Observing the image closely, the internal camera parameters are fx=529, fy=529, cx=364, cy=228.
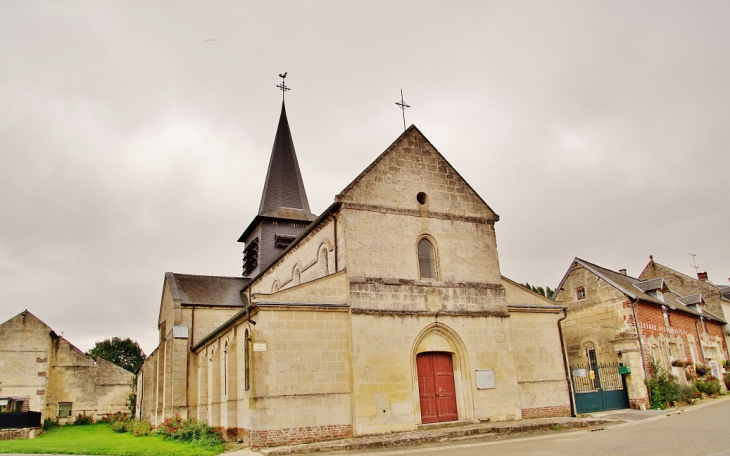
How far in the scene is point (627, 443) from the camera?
12.2 meters

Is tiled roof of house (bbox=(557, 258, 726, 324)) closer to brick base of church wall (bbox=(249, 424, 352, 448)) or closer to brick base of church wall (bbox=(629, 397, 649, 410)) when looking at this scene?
brick base of church wall (bbox=(629, 397, 649, 410))

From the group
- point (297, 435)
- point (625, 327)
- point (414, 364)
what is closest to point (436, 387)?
point (414, 364)

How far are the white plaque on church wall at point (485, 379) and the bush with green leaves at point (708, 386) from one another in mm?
14960

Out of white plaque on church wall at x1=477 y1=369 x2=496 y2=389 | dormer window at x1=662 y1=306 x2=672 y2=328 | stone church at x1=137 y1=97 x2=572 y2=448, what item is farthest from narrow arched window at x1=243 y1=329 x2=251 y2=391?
dormer window at x1=662 y1=306 x2=672 y2=328

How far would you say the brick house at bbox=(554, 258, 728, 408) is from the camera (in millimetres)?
22625

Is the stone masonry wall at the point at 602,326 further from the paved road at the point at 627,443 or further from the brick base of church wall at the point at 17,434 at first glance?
the brick base of church wall at the point at 17,434

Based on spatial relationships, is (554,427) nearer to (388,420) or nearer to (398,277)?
(388,420)

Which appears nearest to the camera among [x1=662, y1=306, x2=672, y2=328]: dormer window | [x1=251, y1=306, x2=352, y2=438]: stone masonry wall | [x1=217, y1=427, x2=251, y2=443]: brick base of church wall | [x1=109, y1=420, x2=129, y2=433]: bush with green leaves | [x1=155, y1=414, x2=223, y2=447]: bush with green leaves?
[x1=251, y1=306, x2=352, y2=438]: stone masonry wall

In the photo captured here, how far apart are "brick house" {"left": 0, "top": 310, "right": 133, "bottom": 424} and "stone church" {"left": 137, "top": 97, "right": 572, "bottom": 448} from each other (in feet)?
46.6

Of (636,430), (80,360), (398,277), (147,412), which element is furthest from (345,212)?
(80,360)

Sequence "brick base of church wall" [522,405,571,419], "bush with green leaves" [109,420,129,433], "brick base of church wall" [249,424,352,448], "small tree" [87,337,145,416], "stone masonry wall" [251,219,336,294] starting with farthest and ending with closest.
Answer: "small tree" [87,337,145,416] < "bush with green leaves" [109,420,129,433] < "stone masonry wall" [251,219,336,294] < "brick base of church wall" [522,405,571,419] < "brick base of church wall" [249,424,352,448]

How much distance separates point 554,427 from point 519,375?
2.50 meters

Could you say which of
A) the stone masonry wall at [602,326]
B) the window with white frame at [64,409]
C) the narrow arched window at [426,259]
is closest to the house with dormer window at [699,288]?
the stone masonry wall at [602,326]

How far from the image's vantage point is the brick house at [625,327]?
22625 mm
